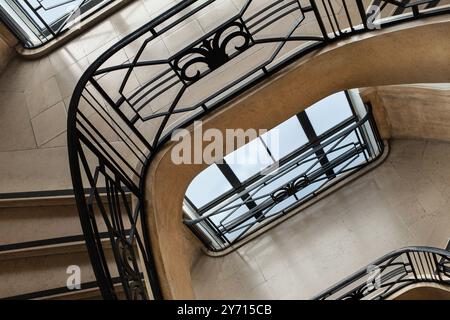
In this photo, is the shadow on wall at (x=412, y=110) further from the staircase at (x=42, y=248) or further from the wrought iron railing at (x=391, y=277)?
the staircase at (x=42, y=248)

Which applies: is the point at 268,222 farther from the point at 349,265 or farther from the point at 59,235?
the point at 59,235

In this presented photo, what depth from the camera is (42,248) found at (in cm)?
359

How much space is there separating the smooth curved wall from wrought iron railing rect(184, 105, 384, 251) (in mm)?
2630

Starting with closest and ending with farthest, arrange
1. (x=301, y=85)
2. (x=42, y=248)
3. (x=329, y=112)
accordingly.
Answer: (x=42, y=248), (x=301, y=85), (x=329, y=112)

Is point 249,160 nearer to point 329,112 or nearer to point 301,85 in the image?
point 329,112

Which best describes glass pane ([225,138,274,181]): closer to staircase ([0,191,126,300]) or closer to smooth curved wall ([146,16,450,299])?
smooth curved wall ([146,16,450,299])

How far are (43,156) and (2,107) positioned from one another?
1.08m

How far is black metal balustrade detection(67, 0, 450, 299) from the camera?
2953 mm

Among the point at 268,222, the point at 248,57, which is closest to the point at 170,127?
the point at 248,57

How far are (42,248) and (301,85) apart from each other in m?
2.59

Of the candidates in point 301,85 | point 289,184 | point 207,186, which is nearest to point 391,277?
point 289,184

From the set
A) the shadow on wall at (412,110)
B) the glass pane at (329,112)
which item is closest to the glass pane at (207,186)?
the glass pane at (329,112)

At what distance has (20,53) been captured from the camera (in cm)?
562

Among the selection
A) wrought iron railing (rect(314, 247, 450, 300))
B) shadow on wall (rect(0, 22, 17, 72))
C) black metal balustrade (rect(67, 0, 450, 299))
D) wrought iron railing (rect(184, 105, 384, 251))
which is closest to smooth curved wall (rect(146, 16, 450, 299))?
black metal balustrade (rect(67, 0, 450, 299))
